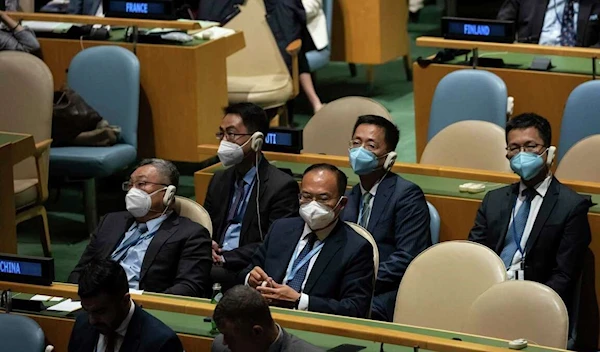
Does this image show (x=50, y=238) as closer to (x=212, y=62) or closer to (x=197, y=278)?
(x=212, y=62)

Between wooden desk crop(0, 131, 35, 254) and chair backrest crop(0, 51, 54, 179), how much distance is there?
2.07 ft

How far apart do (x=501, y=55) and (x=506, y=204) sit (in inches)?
83.6

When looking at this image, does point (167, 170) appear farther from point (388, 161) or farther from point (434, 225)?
point (434, 225)

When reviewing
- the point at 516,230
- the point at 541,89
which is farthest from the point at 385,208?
the point at 541,89

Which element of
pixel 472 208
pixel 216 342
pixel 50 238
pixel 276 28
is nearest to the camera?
pixel 216 342

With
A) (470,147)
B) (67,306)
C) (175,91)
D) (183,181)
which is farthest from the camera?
(183,181)

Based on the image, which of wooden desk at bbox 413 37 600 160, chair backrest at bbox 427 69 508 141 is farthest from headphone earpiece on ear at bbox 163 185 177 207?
wooden desk at bbox 413 37 600 160

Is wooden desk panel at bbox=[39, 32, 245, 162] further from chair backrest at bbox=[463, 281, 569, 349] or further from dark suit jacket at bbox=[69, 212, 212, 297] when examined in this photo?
chair backrest at bbox=[463, 281, 569, 349]

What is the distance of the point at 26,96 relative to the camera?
6355 millimetres

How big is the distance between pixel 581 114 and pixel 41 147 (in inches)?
101

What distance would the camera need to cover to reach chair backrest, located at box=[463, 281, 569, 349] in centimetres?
374

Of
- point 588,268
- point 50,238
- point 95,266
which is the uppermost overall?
point 95,266

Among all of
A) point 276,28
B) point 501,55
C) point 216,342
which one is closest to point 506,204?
point 216,342

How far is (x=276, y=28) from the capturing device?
7910 mm
